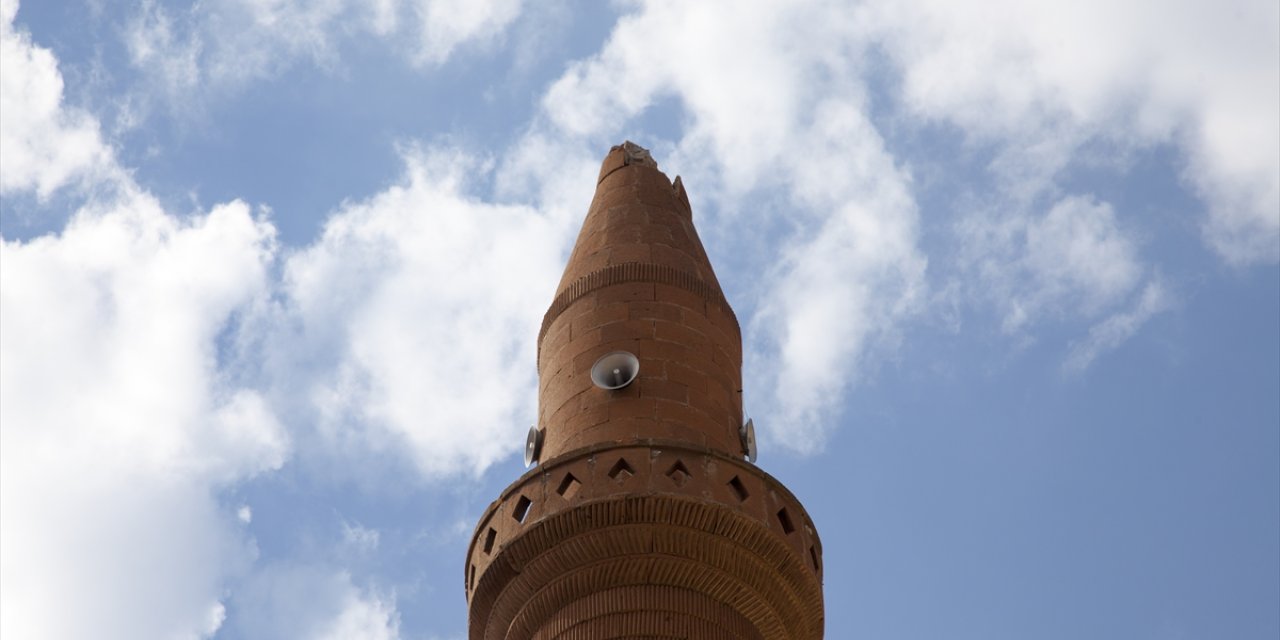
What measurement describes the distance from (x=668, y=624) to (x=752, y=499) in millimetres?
1049

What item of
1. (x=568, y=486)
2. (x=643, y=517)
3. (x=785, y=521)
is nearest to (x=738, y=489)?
(x=785, y=521)

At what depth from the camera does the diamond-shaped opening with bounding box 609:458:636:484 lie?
1205cm

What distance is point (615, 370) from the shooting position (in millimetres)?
13375

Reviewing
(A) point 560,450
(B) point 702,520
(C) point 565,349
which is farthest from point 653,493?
(C) point 565,349

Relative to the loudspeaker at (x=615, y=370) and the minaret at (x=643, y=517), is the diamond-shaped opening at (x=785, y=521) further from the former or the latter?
the loudspeaker at (x=615, y=370)

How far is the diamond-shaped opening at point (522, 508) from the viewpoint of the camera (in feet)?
40.2

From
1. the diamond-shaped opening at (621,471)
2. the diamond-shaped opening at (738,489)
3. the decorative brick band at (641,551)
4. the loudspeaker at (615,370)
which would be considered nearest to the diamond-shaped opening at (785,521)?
the decorative brick band at (641,551)

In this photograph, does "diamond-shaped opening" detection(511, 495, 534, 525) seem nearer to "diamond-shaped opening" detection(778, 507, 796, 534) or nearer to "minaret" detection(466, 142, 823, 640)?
"minaret" detection(466, 142, 823, 640)

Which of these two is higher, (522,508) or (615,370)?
(615,370)

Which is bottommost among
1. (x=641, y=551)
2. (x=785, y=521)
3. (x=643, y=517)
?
(x=641, y=551)

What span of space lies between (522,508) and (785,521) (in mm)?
1654

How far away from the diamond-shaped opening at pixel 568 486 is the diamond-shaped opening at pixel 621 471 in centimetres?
22

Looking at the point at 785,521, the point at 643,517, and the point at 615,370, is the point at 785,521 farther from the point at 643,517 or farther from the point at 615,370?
the point at 615,370

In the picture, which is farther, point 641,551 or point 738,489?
point 738,489
